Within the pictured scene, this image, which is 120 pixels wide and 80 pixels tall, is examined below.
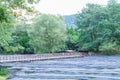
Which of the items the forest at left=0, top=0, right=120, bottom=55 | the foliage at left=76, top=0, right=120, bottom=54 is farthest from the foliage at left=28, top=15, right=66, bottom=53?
the foliage at left=76, top=0, right=120, bottom=54

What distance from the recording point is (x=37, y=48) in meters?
72.1

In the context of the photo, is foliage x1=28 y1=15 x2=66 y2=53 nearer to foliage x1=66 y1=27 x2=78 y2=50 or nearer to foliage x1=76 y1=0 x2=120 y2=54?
foliage x1=76 y1=0 x2=120 y2=54

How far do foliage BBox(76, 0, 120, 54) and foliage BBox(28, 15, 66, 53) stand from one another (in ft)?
28.2

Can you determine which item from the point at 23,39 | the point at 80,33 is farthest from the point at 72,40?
the point at 23,39

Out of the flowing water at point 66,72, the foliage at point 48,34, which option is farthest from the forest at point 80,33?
the flowing water at point 66,72

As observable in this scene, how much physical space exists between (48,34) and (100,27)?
44.6ft

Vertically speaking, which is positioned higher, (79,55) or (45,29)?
(45,29)

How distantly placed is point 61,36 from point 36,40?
4.92 meters

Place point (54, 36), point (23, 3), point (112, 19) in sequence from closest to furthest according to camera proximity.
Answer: point (23, 3) < point (54, 36) < point (112, 19)

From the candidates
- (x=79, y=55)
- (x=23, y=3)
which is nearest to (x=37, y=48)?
(x=79, y=55)

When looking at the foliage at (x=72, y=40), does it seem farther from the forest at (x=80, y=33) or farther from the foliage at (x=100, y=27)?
the foliage at (x=100, y=27)

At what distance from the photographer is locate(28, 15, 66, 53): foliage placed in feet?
229

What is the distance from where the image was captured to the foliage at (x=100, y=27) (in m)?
75.2

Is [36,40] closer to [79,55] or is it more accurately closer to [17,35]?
[79,55]
